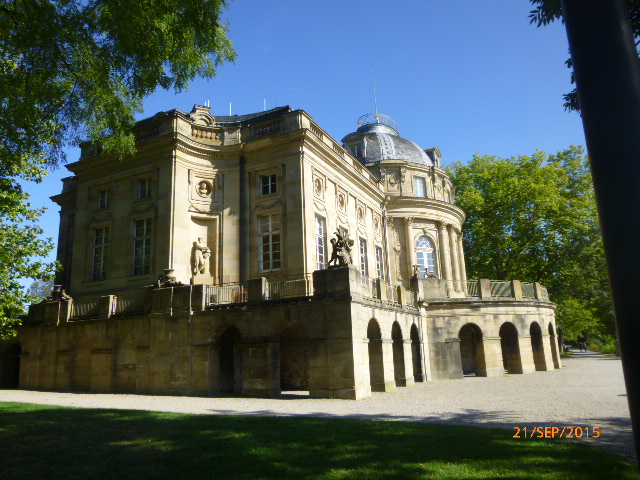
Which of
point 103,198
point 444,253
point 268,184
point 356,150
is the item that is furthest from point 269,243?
point 356,150

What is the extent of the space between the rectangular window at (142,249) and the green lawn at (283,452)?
11818 millimetres

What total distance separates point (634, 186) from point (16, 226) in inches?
827

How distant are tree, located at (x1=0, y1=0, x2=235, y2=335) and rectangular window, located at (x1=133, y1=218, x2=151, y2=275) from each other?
9.26m

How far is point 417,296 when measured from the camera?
24.5m

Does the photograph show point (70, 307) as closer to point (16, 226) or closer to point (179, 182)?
point (16, 226)

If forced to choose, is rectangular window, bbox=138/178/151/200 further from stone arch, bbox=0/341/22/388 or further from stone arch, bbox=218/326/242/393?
stone arch, bbox=0/341/22/388

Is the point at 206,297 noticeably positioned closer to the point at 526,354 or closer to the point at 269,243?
the point at 269,243

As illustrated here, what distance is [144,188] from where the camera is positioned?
2292 centimetres

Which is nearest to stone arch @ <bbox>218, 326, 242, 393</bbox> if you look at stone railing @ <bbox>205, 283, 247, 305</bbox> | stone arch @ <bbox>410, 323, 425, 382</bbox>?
stone railing @ <bbox>205, 283, 247, 305</bbox>

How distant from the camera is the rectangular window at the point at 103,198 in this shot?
944 inches

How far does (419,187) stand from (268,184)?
55.9 ft

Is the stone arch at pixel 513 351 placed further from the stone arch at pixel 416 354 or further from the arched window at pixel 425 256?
the arched window at pixel 425 256

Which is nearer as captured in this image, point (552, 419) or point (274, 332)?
point (552, 419)

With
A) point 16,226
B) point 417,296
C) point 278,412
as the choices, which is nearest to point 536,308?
point 417,296
